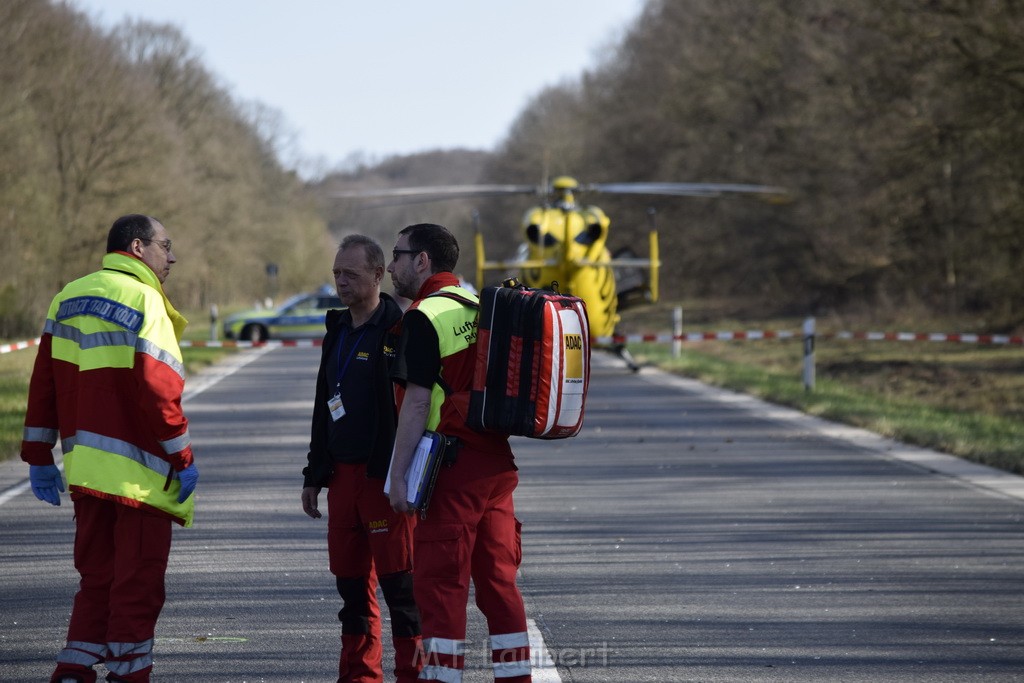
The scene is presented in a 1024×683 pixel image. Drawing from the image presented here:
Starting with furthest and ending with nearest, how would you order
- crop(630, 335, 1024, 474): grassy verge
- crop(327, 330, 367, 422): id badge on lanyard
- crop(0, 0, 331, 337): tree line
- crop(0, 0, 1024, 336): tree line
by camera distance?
crop(0, 0, 331, 337): tree line < crop(0, 0, 1024, 336): tree line < crop(630, 335, 1024, 474): grassy verge < crop(327, 330, 367, 422): id badge on lanyard

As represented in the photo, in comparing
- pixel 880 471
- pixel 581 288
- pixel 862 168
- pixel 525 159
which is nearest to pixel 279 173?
pixel 525 159

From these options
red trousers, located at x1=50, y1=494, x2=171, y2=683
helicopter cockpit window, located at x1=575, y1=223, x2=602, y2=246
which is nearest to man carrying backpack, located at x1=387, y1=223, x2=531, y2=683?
red trousers, located at x1=50, y1=494, x2=171, y2=683

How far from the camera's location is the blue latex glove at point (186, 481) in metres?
5.46

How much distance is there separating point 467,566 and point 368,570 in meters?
0.89

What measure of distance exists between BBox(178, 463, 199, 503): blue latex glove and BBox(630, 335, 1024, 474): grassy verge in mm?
9325

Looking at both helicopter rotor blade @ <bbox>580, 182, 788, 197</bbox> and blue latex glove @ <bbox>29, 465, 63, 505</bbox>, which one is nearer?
blue latex glove @ <bbox>29, 465, 63, 505</bbox>

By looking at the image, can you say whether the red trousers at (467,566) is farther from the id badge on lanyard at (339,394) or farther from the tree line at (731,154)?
the tree line at (731,154)

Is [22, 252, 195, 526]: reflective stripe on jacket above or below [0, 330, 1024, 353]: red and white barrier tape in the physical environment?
above

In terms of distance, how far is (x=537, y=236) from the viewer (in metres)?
24.3

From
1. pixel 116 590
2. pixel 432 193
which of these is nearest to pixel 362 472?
pixel 116 590

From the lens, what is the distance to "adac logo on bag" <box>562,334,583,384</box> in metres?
5.11

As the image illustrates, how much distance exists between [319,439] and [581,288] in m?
18.1

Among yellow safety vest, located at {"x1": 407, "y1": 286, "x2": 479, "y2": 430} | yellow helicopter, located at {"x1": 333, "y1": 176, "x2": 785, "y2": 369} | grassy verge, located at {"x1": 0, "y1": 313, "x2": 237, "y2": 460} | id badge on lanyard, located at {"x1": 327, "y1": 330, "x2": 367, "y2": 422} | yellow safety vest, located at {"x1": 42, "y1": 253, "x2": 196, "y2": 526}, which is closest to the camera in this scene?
yellow safety vest, located at {"x1": 407, "y1": 286, "x2": 479, "y2": 430}

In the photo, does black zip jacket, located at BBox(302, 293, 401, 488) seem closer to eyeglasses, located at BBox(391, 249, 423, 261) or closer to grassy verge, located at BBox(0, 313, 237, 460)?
eyeglasses, located at BBox(391, 249, 423, 261)
